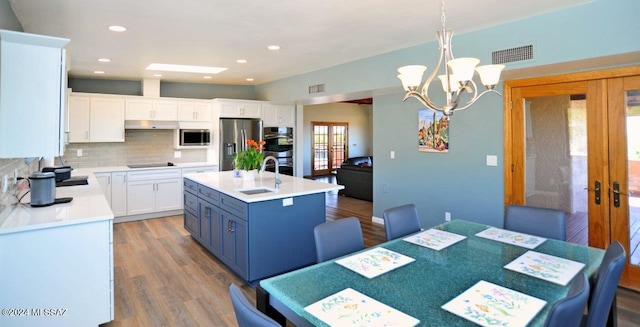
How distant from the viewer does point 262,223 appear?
3.27 metres

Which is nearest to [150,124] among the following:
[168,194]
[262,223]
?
[168,194]

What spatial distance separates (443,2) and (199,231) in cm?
367

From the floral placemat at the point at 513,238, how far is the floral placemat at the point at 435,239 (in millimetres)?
209

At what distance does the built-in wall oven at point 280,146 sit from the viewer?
696 cm

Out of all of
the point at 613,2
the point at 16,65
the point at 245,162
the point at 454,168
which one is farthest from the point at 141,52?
the point at 613,2

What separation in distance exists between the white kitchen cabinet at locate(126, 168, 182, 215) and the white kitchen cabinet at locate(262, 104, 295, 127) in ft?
6.36

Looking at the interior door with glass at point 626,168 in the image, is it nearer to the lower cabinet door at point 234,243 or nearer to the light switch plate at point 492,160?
the light switch plate at point 492,160

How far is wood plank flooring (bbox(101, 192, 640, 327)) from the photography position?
109 inches

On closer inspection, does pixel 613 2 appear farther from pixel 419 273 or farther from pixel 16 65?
pixel 16 65

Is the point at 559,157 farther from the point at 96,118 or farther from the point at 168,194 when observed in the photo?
the point at 96,118

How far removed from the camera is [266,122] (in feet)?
22.8

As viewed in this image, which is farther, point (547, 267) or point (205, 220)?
point (205, 220)

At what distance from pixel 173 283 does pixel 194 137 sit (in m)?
3.67

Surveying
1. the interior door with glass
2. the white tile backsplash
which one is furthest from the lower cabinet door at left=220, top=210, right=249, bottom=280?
the white tile backsplash
